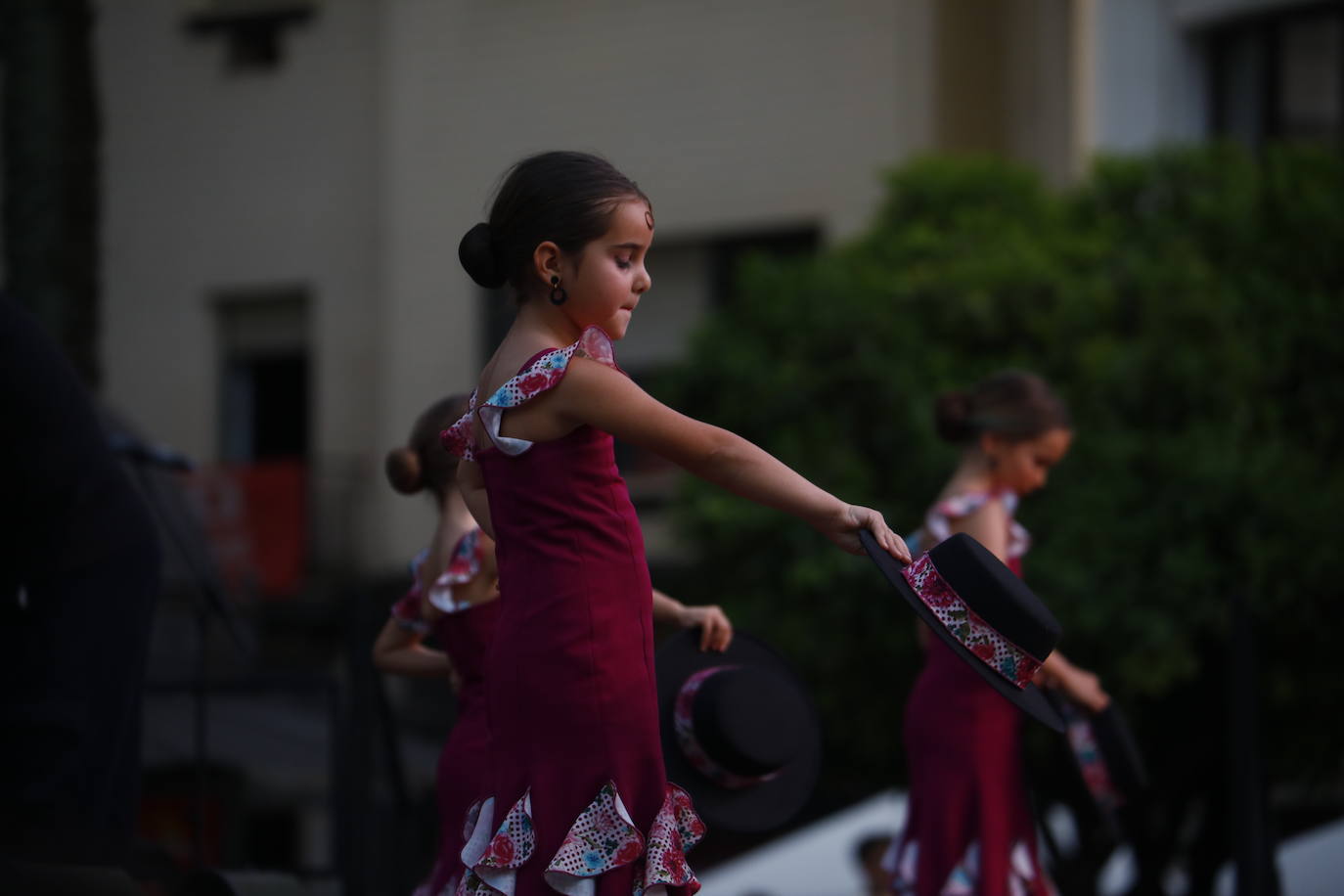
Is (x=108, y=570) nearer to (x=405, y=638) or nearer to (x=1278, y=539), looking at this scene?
(x=405, y=638)

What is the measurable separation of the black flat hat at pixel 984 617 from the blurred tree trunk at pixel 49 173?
537 cm

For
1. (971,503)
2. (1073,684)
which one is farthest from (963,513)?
(1073,684)

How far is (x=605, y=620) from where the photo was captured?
Result: 2488 millimetres

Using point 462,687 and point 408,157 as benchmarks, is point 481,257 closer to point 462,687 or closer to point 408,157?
point 462,687

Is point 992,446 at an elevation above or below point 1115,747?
above

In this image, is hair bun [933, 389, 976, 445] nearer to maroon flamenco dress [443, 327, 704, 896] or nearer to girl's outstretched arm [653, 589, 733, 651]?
girl's outstretched arm [653, 589, 733, 651]

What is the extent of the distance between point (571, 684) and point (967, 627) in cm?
60

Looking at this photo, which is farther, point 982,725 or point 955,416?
point 955,416

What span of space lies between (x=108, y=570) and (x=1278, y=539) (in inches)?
176

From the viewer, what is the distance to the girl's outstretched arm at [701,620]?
10.00ft

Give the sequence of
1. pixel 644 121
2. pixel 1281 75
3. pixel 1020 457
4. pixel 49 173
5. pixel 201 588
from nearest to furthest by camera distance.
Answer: pixel 1020 457
pixel 201 588
pixel 49 173
pixel 1281 75
pixel 644 121

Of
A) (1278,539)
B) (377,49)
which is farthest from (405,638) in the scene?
(377,49)

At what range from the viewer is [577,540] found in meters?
2.49

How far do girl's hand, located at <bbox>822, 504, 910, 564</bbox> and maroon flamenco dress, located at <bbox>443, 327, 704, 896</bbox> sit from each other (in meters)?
0.32
